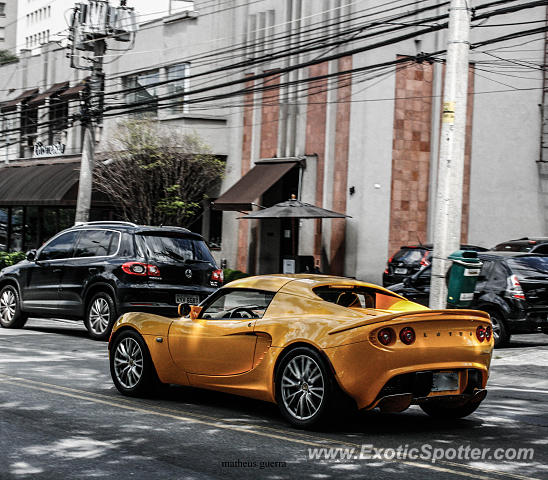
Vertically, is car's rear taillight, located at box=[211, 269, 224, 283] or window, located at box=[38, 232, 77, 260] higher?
window, located at box=[38, 232, 77, 260]

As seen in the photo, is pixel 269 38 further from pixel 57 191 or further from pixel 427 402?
pixel 427 402

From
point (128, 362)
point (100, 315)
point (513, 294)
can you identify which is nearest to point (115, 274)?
point (100, 315)

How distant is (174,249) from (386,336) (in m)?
7.74

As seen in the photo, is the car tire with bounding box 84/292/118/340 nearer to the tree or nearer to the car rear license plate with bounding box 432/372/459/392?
the car rear license plate with bounding box 432/372/459/392

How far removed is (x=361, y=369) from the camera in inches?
273

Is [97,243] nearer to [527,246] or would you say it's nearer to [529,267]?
[529,267]

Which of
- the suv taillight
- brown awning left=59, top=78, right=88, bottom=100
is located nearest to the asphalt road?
the suv taillight

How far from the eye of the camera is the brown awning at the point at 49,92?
35.7 m

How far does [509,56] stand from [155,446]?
912 inches

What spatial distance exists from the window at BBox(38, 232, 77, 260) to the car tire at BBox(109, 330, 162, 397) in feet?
20.7

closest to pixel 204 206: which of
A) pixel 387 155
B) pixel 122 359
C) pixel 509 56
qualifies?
pixel 387 155

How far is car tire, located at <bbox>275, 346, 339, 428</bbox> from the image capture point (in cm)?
702

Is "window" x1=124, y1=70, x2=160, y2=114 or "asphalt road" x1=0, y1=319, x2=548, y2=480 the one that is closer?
"asphalt road" x1=0, y1=319, x2=548, y2=480

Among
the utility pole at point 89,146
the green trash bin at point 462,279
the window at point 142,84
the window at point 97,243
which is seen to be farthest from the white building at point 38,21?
the green trash bin at point 462,279
